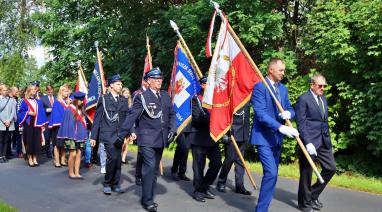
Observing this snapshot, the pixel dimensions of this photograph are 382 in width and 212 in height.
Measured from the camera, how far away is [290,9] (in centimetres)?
1483

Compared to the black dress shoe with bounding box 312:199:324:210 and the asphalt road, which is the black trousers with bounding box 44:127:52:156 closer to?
the asphalt road

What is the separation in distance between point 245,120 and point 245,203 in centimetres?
154

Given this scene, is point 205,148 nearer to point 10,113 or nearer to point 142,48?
point 10,113

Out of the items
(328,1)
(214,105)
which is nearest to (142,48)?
(328,1)

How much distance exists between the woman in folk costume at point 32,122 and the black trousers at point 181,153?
13.5 feet

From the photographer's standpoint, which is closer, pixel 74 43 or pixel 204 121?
pixel 204 121

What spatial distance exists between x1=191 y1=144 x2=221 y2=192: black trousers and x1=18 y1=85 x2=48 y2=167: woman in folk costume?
5.63 metres

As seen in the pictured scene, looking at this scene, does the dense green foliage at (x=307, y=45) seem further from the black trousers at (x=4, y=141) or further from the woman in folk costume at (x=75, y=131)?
the black trousers at (x=4, y=141)

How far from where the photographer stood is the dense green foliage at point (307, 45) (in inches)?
441

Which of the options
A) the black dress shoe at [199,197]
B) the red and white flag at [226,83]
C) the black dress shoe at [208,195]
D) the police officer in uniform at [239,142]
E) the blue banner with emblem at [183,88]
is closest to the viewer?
the red and white flag at [226,83]

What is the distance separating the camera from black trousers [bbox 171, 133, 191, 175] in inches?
387

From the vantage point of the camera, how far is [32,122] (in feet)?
40.8

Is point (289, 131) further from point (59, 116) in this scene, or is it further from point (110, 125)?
point (59, 116)

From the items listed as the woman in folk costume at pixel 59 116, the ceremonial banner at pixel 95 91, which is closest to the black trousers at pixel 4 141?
the woman in folk costume at pixel 59 116
